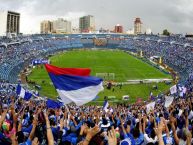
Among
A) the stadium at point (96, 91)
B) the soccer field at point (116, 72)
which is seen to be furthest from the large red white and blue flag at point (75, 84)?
the soccer field at point (116, 72)

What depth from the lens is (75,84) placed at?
534 inches

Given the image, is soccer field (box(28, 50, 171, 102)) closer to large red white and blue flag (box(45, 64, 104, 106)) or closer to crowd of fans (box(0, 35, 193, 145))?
crowd of fans (box(0, 35, 193, 145))

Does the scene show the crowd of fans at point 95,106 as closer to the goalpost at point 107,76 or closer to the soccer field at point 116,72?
the soccer field at point 116,72

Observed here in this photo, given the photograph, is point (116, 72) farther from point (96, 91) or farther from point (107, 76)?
point (96, 91)

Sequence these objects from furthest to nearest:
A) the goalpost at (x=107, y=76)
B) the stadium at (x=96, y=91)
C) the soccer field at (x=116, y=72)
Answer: the goalpost at (x=107, y=76)
the soccer field at (x=116, y=72)
the stadium at (x=96, y=91)

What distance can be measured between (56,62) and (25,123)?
72.7 m

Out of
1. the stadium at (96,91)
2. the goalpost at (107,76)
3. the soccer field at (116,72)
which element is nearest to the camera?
the stadium at (96,91)

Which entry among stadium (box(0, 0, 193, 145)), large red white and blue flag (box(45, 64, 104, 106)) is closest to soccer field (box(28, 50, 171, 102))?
stadium (box(0, 0, 193, 145))

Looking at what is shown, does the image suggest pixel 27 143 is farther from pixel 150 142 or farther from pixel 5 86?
pixel 5 86

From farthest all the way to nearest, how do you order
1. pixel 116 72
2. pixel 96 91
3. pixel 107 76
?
pixel 116 72
pixel 107 76
pixel 96 91

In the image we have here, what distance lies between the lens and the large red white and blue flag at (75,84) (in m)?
13.2

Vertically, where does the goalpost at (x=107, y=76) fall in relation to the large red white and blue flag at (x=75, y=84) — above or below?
below

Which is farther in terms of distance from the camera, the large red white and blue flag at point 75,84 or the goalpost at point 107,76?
the goalpost at point 107,76

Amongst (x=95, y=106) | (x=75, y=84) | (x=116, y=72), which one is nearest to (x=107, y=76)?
(x=116, y=72)
